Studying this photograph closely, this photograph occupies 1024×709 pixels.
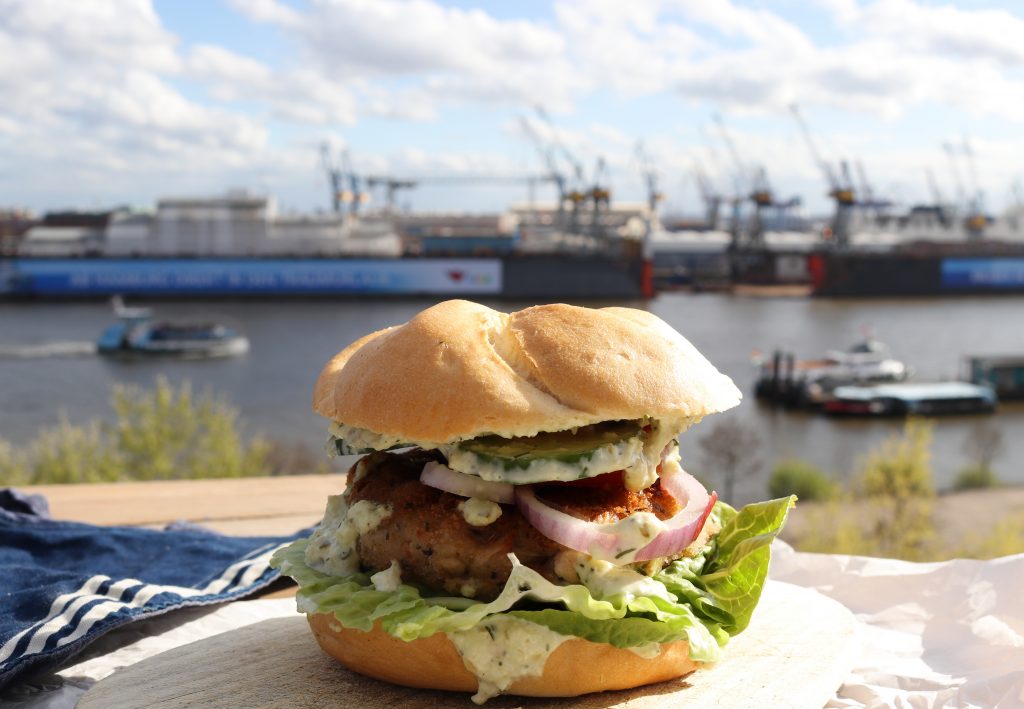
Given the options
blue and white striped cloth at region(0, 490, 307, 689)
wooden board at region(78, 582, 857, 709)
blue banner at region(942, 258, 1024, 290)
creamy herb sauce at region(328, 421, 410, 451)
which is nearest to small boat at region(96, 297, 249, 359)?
blue and white striped cloth at region(0, 490, 307, 689)

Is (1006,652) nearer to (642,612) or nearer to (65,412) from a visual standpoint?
(642,612)

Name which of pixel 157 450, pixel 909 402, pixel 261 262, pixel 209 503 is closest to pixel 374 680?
pixel 209 503

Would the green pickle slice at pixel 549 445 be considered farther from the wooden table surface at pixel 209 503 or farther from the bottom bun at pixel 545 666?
the wooden table surface at pixel 209 503

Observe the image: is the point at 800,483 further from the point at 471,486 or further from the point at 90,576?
the point at 471,486

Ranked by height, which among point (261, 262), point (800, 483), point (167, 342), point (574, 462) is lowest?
point (800, 483)

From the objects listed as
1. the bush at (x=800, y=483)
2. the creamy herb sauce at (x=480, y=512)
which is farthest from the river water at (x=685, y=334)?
the creamy herb sauce at (x=480, y=512)

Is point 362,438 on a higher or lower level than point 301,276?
higher
